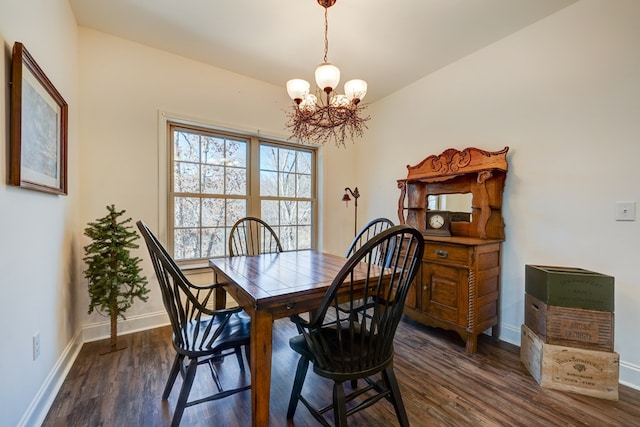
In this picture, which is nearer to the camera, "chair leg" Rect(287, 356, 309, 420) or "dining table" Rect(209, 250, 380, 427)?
"dining table" Rect(209, 250, 380, 427)

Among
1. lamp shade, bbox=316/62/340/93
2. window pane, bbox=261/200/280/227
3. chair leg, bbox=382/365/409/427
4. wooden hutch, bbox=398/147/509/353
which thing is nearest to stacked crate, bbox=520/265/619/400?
wooden hutch, bbox=398/147/509/353

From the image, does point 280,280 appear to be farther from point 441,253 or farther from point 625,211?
point 625,211

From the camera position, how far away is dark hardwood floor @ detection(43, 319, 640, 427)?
4.69 ft

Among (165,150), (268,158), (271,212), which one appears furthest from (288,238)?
(165,150)

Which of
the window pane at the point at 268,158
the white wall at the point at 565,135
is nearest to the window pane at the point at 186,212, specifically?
the window pane at the point at 268,158

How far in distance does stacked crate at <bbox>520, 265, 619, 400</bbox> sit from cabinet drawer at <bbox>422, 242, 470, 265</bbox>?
0.49m

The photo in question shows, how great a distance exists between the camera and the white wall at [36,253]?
1.16 m

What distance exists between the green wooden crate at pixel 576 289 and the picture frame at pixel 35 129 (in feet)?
9.64

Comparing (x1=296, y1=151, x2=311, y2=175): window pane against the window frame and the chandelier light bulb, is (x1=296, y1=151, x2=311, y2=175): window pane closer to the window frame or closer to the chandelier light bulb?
the window frame

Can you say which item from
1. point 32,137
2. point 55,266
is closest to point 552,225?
point 32,137

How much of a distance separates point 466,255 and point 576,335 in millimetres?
764

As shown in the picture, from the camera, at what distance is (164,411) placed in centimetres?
147

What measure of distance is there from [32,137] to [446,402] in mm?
2651

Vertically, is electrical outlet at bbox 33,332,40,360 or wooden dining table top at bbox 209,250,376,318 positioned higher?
wooden dining table top at bbox 209,250,376,318
